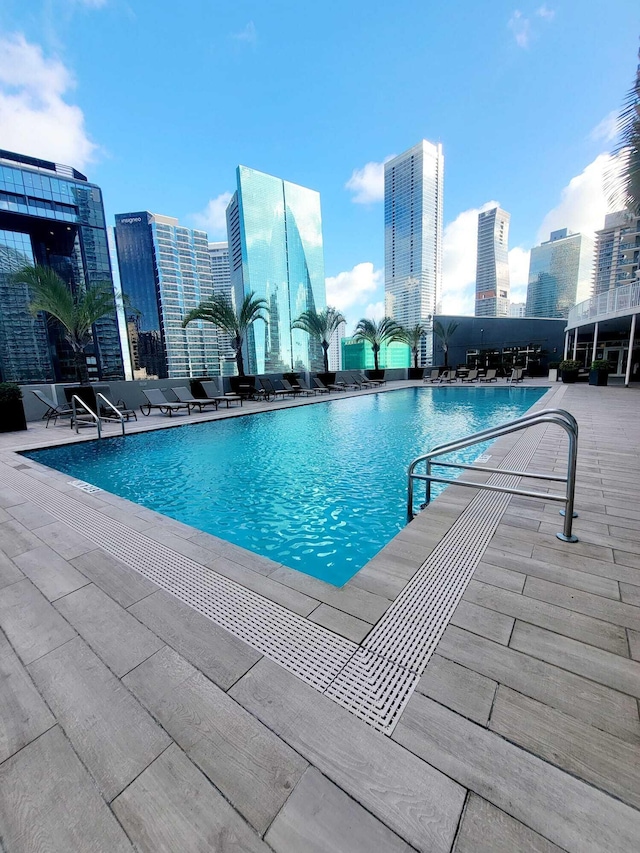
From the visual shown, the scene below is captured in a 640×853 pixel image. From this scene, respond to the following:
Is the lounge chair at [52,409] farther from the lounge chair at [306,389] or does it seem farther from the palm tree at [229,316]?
the lounge chair at [306,389]

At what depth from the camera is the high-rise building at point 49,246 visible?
1828 centimetres

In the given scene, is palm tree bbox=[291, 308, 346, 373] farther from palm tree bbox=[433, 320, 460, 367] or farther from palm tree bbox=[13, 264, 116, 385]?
palm tree bbox=[13, 264, 116, 385]

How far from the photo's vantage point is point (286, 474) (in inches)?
221

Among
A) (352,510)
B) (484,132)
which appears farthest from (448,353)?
(352,510)

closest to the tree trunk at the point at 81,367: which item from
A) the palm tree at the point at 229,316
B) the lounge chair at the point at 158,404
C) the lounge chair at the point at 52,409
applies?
the lounge chair at the point at 52,409

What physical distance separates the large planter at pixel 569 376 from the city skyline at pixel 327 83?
8.03 metres

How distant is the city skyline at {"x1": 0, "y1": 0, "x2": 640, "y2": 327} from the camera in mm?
9984

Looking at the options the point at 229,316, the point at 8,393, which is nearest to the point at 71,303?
the point at 8,393

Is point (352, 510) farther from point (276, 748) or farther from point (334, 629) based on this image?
point (276, 748)

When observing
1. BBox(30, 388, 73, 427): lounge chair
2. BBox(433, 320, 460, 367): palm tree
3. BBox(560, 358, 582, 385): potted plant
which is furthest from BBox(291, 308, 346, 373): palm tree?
BBox(30, 388, 73, 427): lounge chair

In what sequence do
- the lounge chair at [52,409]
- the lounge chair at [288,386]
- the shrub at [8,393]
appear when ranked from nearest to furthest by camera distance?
1. the shrub at [8,393]
2. the lounge chair at [52,409]
3. the lounge chair at [288,386]

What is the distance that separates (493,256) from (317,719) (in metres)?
73.2

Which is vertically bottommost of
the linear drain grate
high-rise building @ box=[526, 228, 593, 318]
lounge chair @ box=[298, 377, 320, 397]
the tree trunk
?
the linear drain grate

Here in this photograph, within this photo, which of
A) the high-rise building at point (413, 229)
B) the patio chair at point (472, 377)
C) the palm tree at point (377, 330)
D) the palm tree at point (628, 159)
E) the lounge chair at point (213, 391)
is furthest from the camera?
the high-rise building at point (413, 229)
